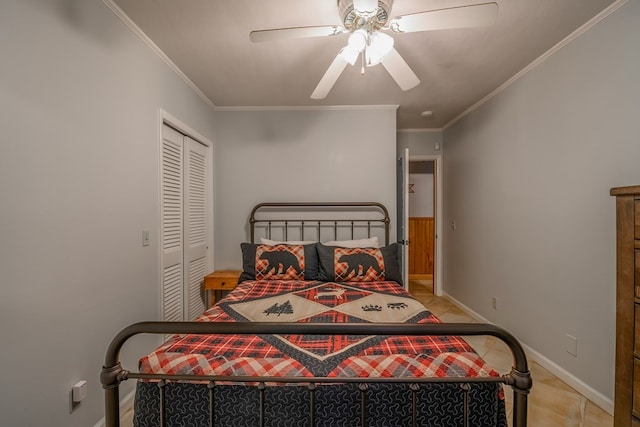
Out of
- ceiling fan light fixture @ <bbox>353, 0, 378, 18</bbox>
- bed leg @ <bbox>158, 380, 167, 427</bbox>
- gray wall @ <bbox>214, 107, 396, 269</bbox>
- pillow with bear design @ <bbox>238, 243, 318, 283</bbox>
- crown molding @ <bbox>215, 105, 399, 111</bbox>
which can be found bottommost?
bed leg @ <bbox>158, 380, 167, 427</bbox>

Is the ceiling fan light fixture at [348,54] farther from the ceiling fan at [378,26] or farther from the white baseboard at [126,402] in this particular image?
the white baseboard at [126,402]

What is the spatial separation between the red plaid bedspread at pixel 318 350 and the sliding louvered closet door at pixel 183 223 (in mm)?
826

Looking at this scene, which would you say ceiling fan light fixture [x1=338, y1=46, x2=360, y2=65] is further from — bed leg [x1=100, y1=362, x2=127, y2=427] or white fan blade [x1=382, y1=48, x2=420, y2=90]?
bed leg [x1=100, y1=362, x2=127, y2=427]

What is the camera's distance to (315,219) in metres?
3.35

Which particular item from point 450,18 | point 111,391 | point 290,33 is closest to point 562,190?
point 450,18

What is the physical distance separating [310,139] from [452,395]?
2.82m

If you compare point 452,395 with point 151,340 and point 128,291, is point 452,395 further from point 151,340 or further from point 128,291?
point 151,340

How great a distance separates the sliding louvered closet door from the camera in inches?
94.3

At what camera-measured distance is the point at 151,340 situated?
2168 millimetres

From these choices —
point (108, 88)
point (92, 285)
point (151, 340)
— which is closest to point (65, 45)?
point (108, 88)

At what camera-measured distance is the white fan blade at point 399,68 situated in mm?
1667

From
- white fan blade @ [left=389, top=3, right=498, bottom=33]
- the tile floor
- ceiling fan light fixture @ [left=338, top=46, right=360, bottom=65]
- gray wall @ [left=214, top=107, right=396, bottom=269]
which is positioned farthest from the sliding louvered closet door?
white fan blade @ [left=389, top=3, right=498, bottom=33]

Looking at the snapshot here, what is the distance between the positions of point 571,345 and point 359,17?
263 centimetres

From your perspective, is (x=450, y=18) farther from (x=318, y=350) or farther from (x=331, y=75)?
(x=318, y=350)
